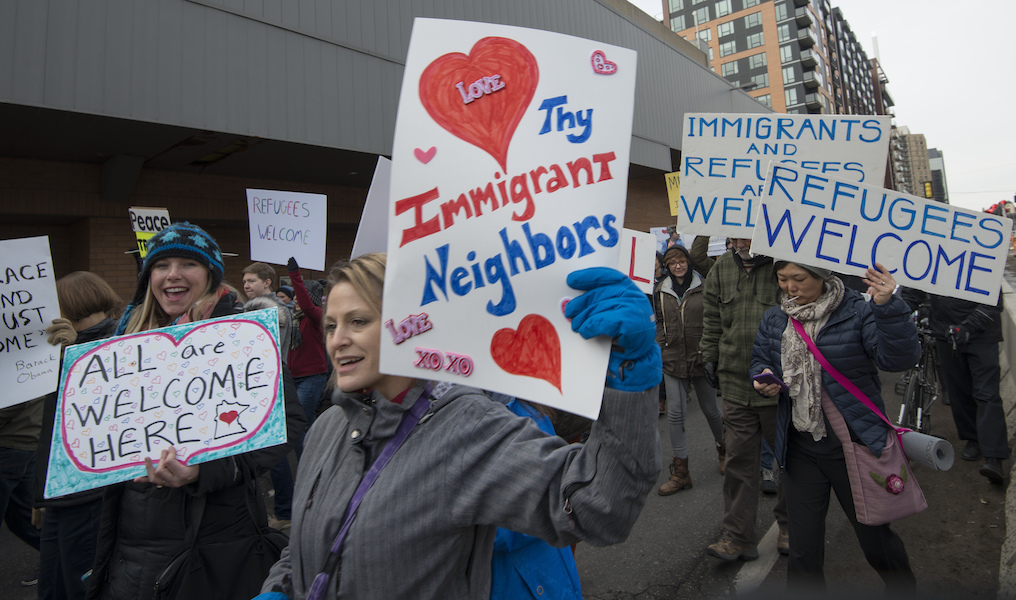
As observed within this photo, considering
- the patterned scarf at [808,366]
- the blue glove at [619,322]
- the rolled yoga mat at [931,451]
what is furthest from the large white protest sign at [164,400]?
the rolled yoga mat at [931,451]

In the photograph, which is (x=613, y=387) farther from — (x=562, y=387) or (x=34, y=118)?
(x=34, y=118)

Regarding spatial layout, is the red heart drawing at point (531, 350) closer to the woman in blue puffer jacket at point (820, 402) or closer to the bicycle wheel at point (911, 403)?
the woman in blue puffer jacket at point (820, 402)

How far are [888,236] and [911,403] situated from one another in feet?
12.1

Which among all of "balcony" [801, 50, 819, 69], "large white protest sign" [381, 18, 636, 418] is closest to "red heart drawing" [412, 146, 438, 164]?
"large white protest sign" [381, 18, 636, 418]

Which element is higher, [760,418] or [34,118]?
[34,118]

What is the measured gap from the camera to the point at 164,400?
1898 millimetres

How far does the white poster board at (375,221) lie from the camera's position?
1.66 metres

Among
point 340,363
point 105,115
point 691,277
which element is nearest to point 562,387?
point 340,363

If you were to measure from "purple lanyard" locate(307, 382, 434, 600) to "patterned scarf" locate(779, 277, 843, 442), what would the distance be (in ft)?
6.94

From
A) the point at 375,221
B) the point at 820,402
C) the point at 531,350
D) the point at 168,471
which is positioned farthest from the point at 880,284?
the point at 168,471

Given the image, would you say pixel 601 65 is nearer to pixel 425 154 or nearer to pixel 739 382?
pixel 425 154

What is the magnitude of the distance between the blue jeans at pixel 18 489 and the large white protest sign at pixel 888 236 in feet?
13.8

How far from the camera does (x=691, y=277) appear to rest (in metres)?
5.19

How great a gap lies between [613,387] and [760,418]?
2838mm
